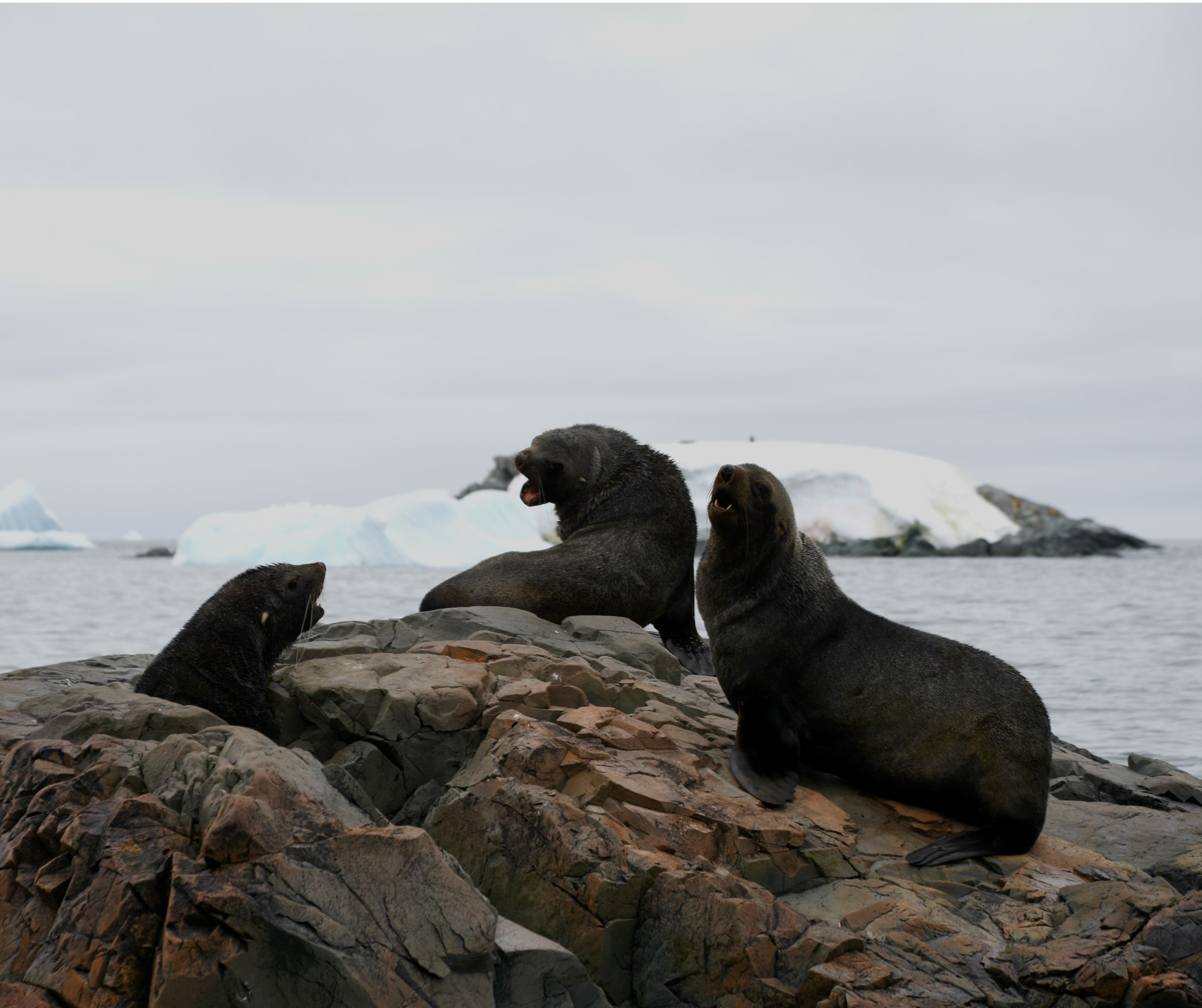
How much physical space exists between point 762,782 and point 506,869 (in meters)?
1.39

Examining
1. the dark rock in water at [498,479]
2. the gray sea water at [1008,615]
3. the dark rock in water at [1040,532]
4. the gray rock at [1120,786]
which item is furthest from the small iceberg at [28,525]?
the gray rock at [1120,786]

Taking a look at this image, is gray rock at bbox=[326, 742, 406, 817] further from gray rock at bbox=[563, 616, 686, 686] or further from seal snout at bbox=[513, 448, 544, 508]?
seal snout at bbox=[513, 448, 544, 508]

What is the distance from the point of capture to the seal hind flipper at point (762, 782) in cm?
492

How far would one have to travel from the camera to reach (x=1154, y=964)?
4.03m

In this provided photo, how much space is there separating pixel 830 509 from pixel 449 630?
3612 centimetres

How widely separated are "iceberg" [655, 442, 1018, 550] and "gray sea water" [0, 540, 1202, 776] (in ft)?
5.16

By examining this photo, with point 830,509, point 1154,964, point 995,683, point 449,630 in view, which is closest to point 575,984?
point 1154,964

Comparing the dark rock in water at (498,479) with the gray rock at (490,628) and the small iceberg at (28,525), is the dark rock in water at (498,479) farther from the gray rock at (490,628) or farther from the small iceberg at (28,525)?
the gray rock at (490,628)

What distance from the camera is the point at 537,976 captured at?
140 inches

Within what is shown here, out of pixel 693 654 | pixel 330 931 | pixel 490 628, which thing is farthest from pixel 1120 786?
pixel 330 931

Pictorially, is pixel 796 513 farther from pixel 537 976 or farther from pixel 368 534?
pixel 537 976

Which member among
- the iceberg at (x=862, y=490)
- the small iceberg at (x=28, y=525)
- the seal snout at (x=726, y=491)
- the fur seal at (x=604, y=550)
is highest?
the seal snout at (x=726, y=491)

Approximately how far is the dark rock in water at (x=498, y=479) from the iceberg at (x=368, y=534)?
1272 centimetres

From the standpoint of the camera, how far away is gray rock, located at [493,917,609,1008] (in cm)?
352
